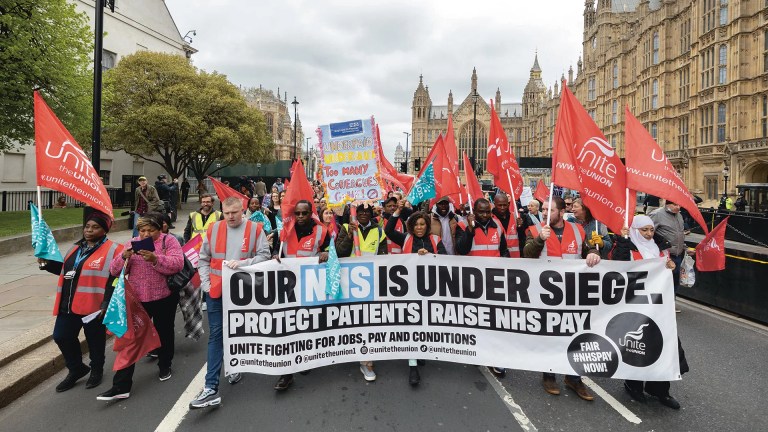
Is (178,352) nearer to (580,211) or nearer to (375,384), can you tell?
(375,384)

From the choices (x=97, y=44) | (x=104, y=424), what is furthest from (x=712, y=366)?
(x=97, y=44)

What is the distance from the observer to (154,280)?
4.33 meters

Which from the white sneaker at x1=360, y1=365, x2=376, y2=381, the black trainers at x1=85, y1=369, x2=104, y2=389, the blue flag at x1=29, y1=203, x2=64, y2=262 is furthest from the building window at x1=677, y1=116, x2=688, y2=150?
the blue flag at x1=29, y1=203, x2=64, y2=262

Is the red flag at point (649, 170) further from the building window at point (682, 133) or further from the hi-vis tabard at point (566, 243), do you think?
the building window at point (682, 133)

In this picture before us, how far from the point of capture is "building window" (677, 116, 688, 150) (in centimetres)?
3802

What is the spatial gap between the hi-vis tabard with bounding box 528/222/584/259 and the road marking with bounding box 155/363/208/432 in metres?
4.13

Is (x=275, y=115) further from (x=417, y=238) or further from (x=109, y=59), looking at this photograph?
(x=417, y=238)

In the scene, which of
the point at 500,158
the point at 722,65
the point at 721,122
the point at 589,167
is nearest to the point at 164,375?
the point at 589,167

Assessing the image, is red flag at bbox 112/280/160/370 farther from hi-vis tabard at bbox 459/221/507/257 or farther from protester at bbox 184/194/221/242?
hi-vis tabard at bbox 459/221/507/257

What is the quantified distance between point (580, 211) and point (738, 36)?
3591 centimetres

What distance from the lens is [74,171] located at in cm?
446

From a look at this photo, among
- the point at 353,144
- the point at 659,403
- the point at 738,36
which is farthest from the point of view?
the point at 738,36

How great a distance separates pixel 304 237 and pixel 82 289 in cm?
232

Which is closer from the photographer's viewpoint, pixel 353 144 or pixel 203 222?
pixel 353 144
